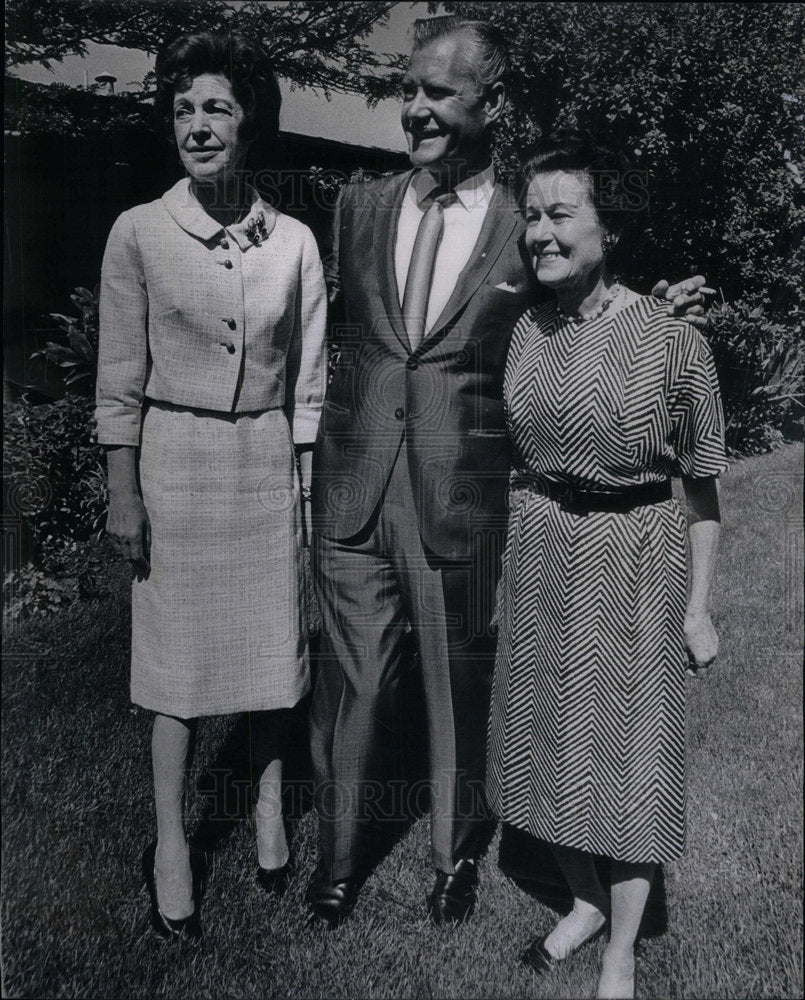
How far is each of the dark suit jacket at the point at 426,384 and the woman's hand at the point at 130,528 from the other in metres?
0.59

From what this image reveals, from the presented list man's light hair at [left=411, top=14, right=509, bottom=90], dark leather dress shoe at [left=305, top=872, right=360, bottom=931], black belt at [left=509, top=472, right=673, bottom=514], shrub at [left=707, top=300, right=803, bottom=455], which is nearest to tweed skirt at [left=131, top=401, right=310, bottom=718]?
dark leather dress shoe at [left=305, top=872, right=360, bottom=931]

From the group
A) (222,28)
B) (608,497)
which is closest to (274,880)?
(608,497)

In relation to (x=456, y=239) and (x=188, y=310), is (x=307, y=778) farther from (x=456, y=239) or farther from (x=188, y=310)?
(x=456, y=239)

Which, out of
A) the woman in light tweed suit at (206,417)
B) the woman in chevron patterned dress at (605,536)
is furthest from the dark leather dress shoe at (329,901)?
the woman in chevron patterned dress at (605,536)

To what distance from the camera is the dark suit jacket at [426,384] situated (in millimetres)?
2828

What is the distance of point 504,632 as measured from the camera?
2.90m

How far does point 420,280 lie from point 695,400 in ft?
3.01

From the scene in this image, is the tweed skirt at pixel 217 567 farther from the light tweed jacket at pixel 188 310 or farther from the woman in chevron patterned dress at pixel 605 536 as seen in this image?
the woman in chevron patterned dress at pixel 605 536

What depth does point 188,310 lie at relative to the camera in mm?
2805

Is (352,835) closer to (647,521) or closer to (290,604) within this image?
(290,604)

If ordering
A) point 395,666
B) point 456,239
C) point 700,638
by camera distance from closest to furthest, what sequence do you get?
1. point 700,638
2. point 456,239
3. point 395,666

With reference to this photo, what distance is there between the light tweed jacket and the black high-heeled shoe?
4.75 feet

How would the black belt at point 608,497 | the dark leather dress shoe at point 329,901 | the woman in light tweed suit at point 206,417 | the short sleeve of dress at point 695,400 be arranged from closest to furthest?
the short sleeve of dress at point 695,400 → the black belt at point 608,497 → the woman in light tweed suit at point 206,417 → the dark leather dress shoe at point 329,901

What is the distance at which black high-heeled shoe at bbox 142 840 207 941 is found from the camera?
3006 mm
